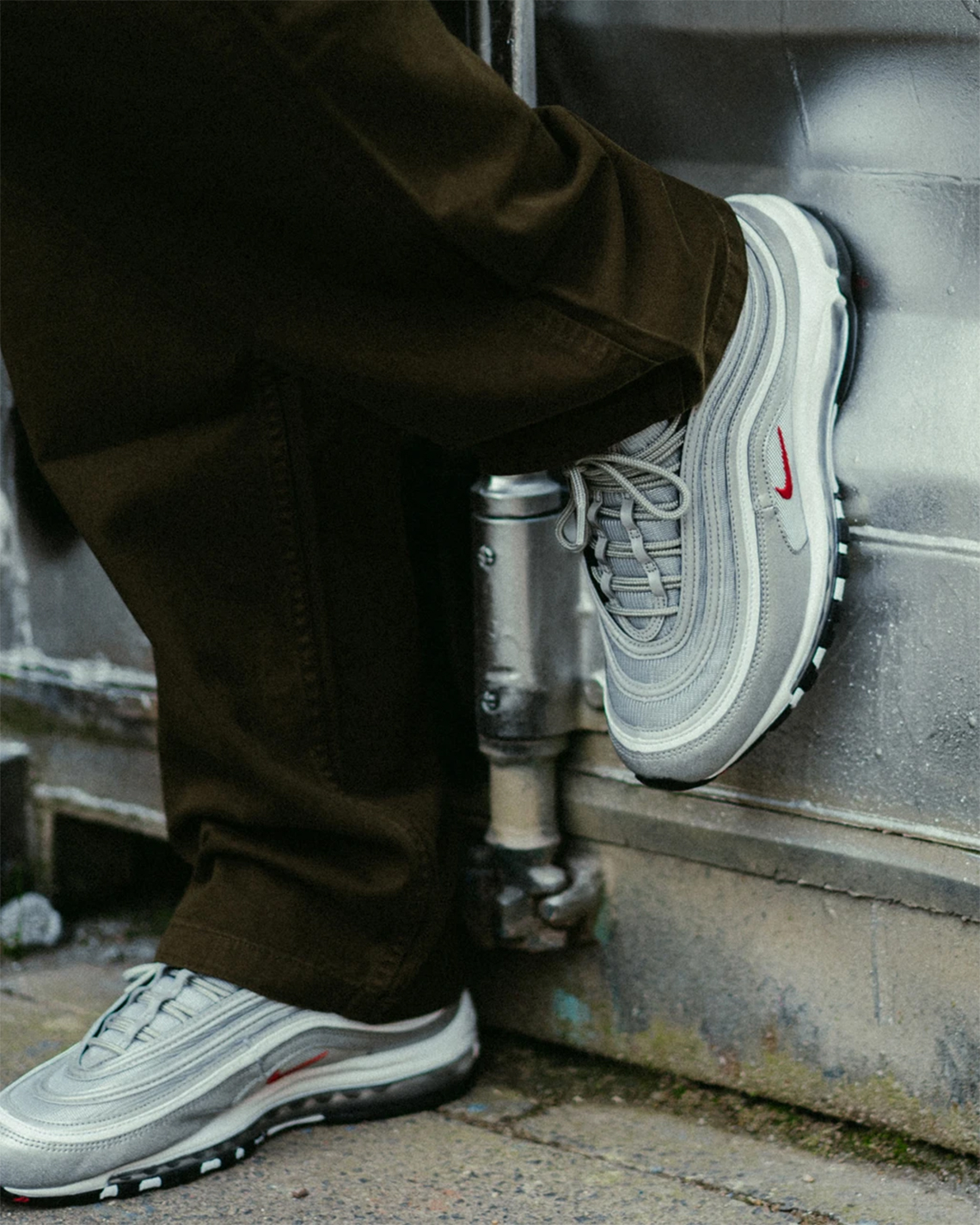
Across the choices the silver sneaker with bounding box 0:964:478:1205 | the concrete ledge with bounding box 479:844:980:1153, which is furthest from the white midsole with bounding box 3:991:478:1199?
the concrete ledge with bounding box 479:844:980:1153

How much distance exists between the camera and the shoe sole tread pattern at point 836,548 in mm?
1283

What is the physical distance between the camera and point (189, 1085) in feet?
4.48

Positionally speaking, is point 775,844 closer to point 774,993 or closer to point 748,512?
point 774,993

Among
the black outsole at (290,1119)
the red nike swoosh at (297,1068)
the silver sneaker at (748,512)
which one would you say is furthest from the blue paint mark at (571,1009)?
the silver sneaker at (748,512)

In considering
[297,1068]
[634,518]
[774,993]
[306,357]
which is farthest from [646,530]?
[297,1068]

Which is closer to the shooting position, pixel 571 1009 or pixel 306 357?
pixel 306 357

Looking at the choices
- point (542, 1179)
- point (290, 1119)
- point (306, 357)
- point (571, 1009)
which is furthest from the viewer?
point (571, 1009)

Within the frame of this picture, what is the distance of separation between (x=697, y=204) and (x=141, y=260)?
0.47 metres

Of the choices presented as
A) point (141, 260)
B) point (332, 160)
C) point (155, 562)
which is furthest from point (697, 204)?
point (155, 562)

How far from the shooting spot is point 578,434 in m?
1.22

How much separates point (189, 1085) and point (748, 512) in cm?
71

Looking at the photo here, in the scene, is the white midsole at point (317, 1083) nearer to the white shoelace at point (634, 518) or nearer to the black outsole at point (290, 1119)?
the black outsole at point (290, 1119)

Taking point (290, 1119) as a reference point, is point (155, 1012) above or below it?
above

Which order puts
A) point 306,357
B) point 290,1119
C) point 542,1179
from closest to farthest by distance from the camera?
point 306,357 → point 542,1179 → point 290,1119
